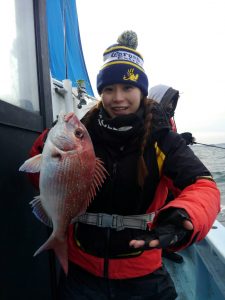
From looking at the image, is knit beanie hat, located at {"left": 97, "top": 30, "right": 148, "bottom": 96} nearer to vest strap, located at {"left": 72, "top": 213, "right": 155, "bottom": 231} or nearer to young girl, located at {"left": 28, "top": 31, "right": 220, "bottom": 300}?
young girl, located at {"left": 28, "top": 31, "right": 220, "bottom": 300}

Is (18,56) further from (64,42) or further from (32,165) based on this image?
(64,42)

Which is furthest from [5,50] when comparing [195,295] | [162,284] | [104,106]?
[195,295]

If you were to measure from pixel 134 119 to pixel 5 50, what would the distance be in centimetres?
115

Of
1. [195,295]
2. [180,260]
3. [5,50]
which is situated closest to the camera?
[5,50]

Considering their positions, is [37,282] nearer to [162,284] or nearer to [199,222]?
[162,284]

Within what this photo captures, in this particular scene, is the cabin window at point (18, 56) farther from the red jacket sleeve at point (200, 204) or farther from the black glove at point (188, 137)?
the black glove at point (188, 137)

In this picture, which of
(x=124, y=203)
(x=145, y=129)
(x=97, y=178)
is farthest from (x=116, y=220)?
(x=145, y=129)

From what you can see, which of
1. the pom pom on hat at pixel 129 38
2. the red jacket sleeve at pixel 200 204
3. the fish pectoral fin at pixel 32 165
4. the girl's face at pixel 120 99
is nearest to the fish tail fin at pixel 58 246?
the fish pectoral fin at pixel 32 165

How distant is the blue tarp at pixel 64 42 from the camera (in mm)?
7973

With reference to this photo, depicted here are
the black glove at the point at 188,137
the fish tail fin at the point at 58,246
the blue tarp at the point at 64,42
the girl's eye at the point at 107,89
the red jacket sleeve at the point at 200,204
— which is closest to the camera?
the red jacket sleeve at the point at 200,204

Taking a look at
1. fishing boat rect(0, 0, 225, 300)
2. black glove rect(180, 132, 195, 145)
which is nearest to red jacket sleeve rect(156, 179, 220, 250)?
fishing boat rect(0, 0, 225, 300)

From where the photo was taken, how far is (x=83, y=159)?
1.68 m

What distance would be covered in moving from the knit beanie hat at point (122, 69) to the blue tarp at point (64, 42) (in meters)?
4.15

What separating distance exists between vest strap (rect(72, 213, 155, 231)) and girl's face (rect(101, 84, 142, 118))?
0.69 metres
